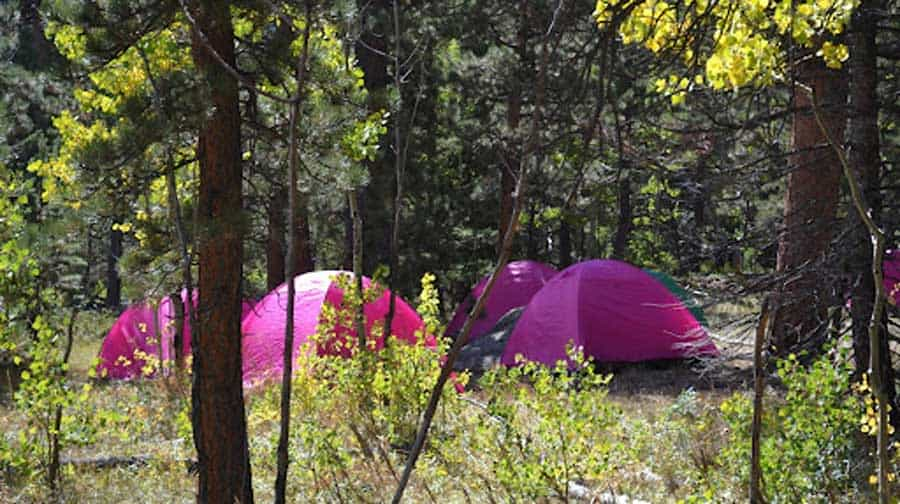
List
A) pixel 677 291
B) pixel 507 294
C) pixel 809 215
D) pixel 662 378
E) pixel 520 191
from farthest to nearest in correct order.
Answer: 1. pixel 507 294
2. pixel 677 291
3. pixel 662 378
4. pixel 809 215
5. pixel 520 191

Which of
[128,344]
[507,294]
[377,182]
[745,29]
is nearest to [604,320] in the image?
[507,294]

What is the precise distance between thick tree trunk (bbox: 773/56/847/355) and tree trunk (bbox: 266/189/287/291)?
9.77 feet

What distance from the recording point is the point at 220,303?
516 centimetres

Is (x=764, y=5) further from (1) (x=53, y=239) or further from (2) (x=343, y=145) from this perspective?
(1) (x=53, y=239)

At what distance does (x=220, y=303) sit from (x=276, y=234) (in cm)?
96

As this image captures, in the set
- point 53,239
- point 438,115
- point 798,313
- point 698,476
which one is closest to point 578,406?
point 698,476

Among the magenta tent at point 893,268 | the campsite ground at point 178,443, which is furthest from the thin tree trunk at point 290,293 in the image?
the magenta tent at point 893,268

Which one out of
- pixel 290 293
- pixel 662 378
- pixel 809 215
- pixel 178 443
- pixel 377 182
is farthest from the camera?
pixel 377 182

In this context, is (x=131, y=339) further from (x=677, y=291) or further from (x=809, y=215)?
(x=809, y=215)

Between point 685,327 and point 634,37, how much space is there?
25.4 ft

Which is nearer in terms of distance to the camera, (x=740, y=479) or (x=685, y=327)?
(x=740, y=479)

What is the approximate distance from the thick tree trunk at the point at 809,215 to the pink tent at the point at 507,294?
24.2ft

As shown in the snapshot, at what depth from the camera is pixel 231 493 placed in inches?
204

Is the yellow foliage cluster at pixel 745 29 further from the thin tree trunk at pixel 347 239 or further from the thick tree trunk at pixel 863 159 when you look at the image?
→ the thin tree trunk at pixel 347 239
